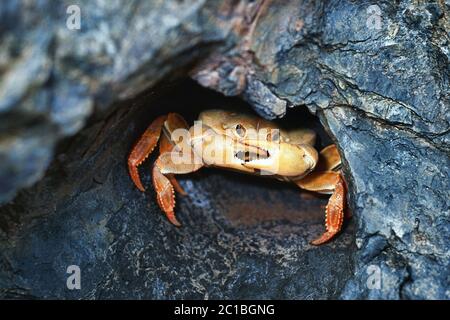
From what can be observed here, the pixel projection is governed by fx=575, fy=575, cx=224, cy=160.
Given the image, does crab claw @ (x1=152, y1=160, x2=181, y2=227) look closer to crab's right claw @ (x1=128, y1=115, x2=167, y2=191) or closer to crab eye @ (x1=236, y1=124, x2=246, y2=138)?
crab's right claw @ (x1=128, y1=115, x2=167, y2=191)

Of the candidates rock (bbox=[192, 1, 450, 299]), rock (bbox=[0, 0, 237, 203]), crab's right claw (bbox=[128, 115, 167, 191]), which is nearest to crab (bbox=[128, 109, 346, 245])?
crab's right claw (bbox=[128, 115, 167, 191])

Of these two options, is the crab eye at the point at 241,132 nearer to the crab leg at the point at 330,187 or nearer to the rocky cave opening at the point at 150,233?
the rocky cave opening at the point at 150,233

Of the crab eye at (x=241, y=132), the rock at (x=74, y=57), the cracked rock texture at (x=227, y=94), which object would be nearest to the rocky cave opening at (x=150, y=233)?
the cracked rock texture at (x=227, y=94)

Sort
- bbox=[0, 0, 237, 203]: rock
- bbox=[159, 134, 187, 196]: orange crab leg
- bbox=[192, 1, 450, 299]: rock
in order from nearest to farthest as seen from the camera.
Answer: bbox=[0, 0, 237, 203]: rock, bbox=[192, 1, 450, 299]: rock, bbox=[159, 134, 187, 196]: orange crab leg

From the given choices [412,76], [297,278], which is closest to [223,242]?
[297,278]

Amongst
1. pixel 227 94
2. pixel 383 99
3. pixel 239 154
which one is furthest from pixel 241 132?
pixel 383 99
